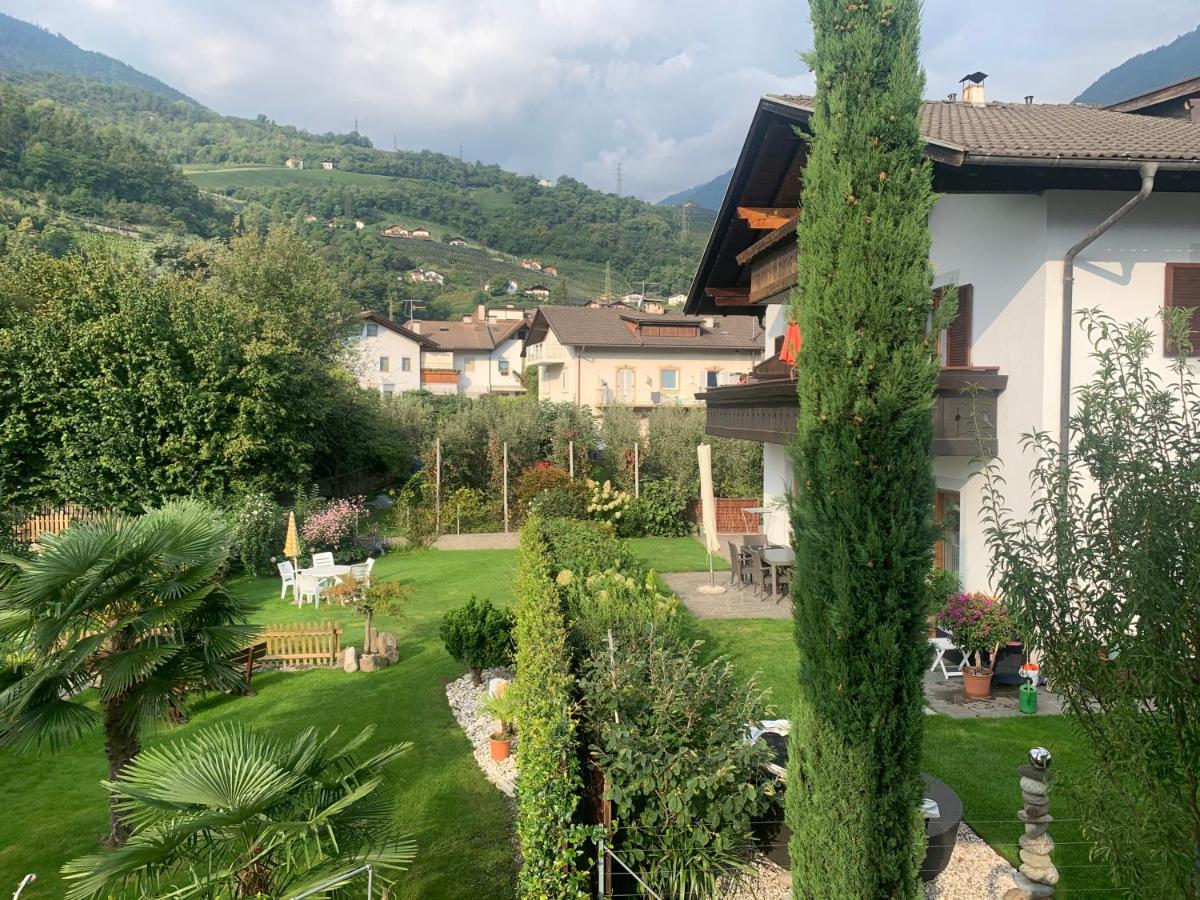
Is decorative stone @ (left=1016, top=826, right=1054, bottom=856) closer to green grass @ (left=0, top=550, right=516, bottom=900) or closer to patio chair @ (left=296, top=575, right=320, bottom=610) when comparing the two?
green grass @ (left=0, top=550, right=516, bottom=900)

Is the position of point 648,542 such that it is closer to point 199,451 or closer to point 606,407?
point 606,407

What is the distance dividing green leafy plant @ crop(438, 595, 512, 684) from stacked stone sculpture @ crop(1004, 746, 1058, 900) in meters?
5.62

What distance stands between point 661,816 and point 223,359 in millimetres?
15627

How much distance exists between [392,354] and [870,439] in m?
51.4

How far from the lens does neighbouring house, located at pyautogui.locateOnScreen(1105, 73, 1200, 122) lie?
12.5 m

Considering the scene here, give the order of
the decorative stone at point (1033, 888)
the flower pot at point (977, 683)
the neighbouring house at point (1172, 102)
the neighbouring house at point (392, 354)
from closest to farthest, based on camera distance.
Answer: the decorative stone at point (1033, 888), the flower pot at point (977, 683), the neighbouring house at point (1172, 102), the neighbouring house at point (392, 354)

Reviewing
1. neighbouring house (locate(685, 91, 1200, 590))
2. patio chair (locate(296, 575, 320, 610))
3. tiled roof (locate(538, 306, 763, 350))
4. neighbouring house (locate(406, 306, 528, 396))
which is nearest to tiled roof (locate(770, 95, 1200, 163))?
neighbouring house (locate(685, 91, 1200, 590))


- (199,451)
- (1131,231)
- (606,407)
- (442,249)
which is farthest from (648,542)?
(442,249)

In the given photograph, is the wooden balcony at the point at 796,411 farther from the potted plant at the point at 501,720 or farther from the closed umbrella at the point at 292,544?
the closed umbrella at the point at 292,544

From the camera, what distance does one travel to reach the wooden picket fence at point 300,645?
1057cm

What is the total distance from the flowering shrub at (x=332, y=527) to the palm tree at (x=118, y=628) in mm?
11802

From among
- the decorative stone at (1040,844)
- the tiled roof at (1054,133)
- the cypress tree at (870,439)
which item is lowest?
the decorative stone at (1040,844)

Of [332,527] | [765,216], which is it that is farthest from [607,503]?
[765,216]

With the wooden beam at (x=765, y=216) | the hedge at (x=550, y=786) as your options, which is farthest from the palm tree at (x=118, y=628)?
the wooden beam at (x=765, y=216)
